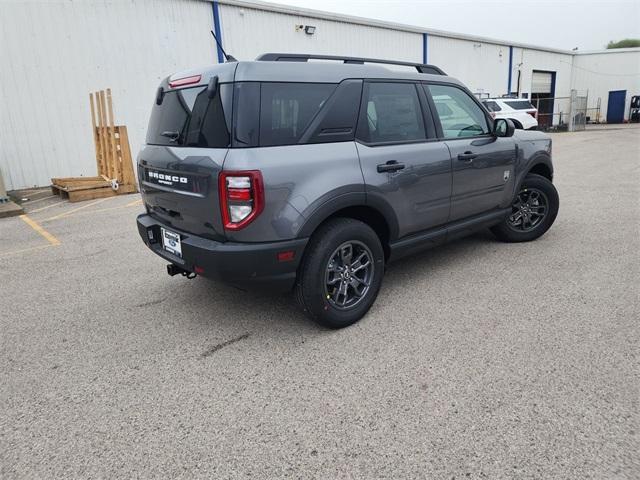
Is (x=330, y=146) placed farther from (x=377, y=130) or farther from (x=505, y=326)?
(x=505, y=326)

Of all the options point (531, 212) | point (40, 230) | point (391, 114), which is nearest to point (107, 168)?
point (40, 230)

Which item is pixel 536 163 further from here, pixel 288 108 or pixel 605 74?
pixel 605 74

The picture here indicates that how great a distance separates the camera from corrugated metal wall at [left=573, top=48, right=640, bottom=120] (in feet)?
107

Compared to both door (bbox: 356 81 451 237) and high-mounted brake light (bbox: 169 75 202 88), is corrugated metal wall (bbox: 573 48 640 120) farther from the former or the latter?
high-mounted brake light (bbox: 169 75 202 88)

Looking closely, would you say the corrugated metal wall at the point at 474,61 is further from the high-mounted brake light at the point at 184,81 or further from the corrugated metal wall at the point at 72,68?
the high-mounted brake light at the point at 184,81

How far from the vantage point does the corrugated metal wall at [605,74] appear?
107 ft

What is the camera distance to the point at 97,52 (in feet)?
A: 35.9

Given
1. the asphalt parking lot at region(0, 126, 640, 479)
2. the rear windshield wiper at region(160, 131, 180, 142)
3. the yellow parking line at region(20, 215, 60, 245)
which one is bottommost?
the asphalt parking lot at region(0, 126, 640, 479)

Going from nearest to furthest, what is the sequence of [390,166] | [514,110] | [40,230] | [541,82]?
[390,166], [40,230], [514,110], [541,82]

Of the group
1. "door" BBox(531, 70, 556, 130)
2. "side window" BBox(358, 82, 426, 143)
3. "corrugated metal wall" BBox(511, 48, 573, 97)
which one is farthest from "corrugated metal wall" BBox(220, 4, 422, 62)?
"door" BBox(531, 70, 556, 130)

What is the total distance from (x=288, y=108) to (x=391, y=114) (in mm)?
1015

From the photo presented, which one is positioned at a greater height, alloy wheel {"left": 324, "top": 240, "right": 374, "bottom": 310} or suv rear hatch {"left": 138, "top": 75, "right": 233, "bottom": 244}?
suv rear hatch {"left": 138, "top": 75, "right": 233, "bottom": 244}

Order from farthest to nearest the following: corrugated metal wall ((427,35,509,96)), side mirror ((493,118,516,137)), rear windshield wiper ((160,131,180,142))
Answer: corrugated metal wall ((427,35,509,96)), side mirror ((493,118,516,137)), rear windshield wiper ((160,131,180,142))

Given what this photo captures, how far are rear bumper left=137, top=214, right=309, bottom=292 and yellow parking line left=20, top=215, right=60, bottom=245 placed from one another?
402 cm
